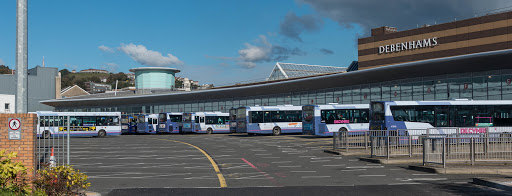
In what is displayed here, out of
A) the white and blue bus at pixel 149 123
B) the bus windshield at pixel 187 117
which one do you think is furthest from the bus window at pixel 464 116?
the white and blue bus at pixel 149 123

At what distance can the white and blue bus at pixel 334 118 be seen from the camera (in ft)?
125

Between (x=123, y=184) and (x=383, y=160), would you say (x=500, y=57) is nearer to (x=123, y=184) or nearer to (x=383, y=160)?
(x=383, y=160)

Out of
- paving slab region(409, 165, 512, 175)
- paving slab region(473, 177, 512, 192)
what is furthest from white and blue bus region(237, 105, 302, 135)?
paving slab region(473, 177, 512, 192)

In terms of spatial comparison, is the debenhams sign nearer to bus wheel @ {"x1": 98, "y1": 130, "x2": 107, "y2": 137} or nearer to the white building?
bus wheel @ {"x1": 98, "y1": 130, "x2": 107, "y2": 137}

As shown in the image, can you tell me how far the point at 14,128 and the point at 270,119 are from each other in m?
33.9

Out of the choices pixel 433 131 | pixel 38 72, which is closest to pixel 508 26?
pixel 433 131

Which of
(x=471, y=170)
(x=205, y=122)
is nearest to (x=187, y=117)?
(x=205, y=122)

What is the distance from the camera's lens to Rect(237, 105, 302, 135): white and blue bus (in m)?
43.5

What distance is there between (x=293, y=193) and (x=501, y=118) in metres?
24.4

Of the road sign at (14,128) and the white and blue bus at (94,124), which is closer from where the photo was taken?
the road sign at (14,128)

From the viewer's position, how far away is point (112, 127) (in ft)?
159

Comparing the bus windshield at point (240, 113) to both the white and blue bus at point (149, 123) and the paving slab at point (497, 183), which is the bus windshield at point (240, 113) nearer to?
the white and blue bus at point (149, 123)

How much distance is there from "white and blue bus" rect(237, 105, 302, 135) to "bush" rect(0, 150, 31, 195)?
3371 cm

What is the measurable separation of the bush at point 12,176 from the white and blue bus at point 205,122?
138ft
